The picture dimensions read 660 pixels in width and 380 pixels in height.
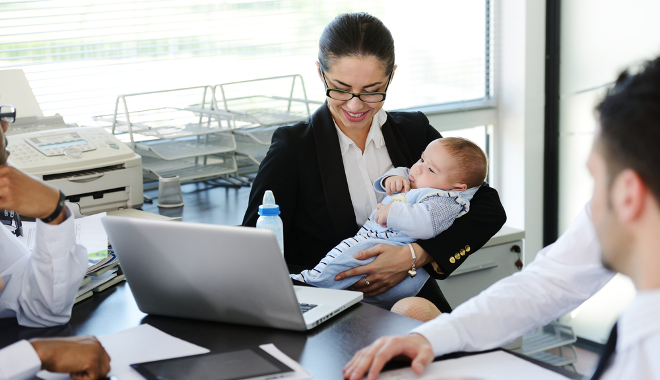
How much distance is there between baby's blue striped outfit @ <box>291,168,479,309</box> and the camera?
5.42ft

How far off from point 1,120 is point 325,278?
0.83m

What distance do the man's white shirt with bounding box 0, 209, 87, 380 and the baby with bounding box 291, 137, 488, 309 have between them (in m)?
0.54

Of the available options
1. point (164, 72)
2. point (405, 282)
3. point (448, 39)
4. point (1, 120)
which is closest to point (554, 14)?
point (448, 39)

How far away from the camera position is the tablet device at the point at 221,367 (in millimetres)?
985

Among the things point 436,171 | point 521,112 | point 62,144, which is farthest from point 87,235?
point 521,112

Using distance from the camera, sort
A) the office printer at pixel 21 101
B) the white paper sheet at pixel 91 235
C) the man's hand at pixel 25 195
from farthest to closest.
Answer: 1. the office printer at pixel 21 101
2. the white paper sheet at pixel 91 235
3. the man's hand at pixel 25 195

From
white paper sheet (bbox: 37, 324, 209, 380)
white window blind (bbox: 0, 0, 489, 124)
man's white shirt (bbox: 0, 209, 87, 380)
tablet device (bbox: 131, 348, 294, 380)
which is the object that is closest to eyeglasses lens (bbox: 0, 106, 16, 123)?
man's white shirt (bbox: 0, 209, 87, 380)

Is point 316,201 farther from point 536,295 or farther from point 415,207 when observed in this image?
point 536,295

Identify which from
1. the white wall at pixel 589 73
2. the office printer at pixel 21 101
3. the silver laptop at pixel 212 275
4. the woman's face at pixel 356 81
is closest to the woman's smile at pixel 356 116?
the woman's face at pixel 356 81

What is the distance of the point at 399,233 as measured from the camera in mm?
1745

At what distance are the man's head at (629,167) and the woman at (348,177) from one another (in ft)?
2.87

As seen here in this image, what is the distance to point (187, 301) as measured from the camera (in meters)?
1.22

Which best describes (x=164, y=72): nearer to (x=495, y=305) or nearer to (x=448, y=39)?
(x=448, y=39)

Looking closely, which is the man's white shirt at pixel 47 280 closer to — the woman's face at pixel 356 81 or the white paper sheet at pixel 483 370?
the white paper sheet at pixel 483 370
